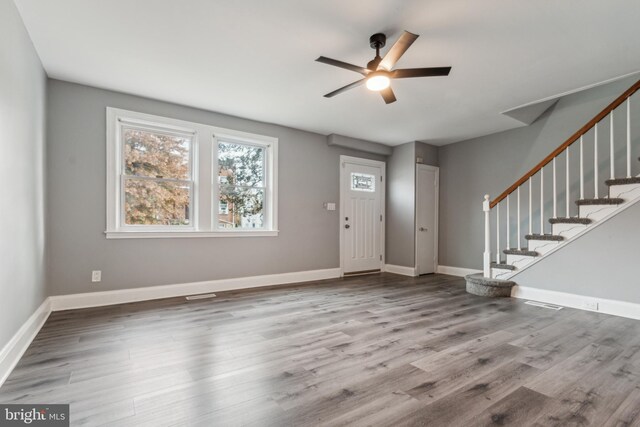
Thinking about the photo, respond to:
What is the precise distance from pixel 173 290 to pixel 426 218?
4574mm

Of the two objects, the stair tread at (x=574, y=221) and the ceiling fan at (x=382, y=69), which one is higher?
the ceiling fan at (x=382, y=69)

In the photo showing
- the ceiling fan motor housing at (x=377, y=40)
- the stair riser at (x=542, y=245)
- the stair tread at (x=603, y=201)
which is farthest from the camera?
the stair riser at (x=542, y=245)

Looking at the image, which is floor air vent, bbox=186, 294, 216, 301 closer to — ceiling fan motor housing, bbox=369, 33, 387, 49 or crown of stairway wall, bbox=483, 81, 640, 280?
ceiling fan motor housing, bbox=369, 33, 387, 49

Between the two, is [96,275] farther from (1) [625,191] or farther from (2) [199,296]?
(1) [625,191]

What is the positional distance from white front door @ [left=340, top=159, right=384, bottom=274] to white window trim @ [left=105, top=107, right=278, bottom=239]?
1457 millimetres

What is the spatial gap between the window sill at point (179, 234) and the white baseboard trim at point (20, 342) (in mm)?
968

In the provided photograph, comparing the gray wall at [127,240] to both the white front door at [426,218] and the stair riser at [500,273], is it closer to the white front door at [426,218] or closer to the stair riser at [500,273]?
the white front door at [426,218]

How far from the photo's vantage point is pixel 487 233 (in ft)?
14.9

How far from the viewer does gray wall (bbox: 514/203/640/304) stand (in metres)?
3.32

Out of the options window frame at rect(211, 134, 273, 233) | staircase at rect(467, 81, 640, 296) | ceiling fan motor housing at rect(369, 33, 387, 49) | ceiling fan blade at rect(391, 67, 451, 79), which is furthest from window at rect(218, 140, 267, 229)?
staircase at rect(467, 81, 640, 296)

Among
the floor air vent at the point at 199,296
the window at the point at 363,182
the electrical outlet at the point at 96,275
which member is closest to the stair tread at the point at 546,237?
the window at the point at 363,182

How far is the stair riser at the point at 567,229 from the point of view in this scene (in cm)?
369

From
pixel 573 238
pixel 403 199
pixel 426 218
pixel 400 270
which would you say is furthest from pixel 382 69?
pixel 400 270

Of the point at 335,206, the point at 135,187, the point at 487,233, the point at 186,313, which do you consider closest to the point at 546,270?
the point at 487,233
